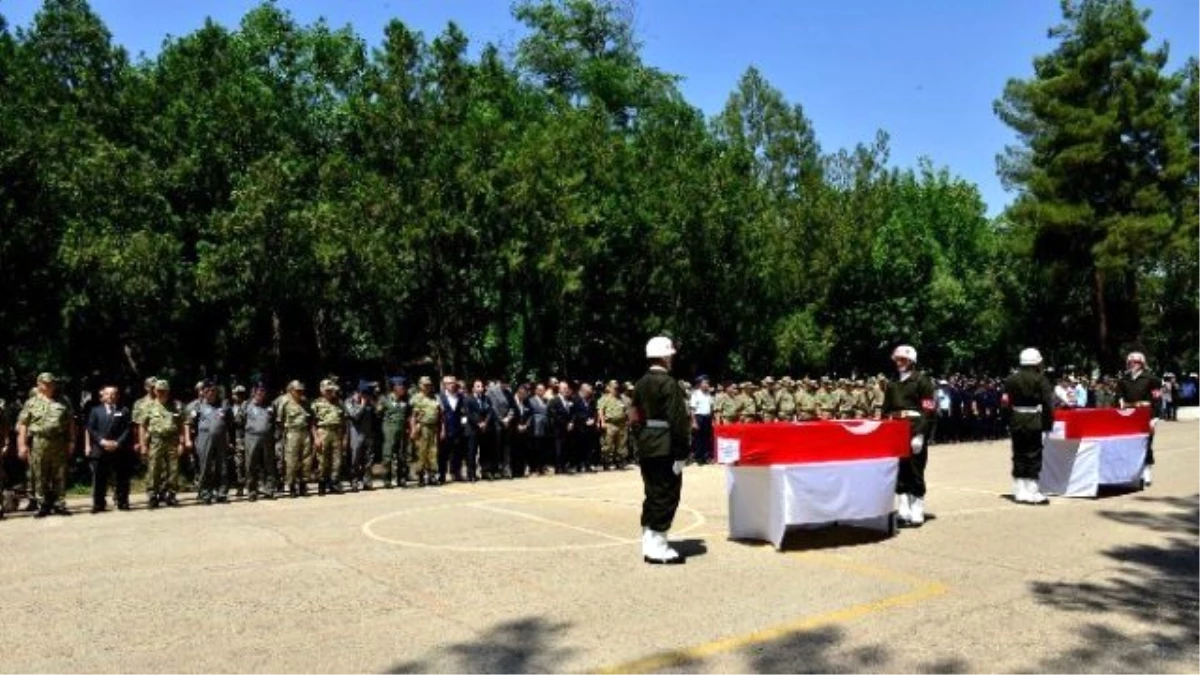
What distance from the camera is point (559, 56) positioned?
44906mm

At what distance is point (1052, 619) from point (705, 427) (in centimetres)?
1600

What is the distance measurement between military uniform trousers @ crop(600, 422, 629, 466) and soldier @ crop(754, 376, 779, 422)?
4929mm

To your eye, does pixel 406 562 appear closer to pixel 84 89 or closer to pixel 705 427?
pixel 705 427

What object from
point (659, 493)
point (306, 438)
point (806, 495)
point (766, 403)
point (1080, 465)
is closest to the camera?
point (659, 493)

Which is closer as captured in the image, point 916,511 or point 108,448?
point 916,511

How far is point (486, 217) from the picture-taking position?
23609 mm

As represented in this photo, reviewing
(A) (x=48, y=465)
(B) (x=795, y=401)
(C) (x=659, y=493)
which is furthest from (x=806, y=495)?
(B) (x=795, y=401)

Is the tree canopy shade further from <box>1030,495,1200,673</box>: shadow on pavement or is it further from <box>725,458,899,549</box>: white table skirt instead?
<box>1030,495,1200,673</box>: shadow on pavement

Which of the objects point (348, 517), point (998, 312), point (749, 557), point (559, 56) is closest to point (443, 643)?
point (749, 557)

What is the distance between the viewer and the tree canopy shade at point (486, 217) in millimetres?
21047

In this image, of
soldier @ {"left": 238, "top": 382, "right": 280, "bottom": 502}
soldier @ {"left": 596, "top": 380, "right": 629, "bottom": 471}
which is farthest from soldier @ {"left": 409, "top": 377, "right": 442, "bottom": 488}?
soldier @ {"left": 596, "top": 380, "right": 629, "bottom": 471}

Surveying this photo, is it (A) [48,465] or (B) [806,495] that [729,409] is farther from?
(A) [48,465]

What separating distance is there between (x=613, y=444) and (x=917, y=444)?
10.4 meters

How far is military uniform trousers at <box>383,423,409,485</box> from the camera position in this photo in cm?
1733
